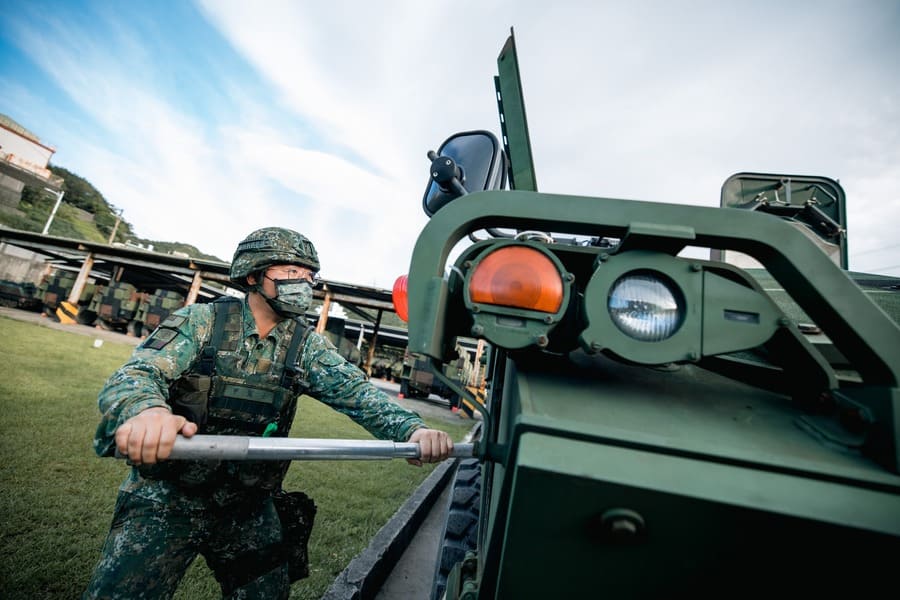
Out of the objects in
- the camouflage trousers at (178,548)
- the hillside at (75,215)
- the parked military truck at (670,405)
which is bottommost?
the camouflage trousers at (178,548)

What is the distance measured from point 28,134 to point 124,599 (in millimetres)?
80686

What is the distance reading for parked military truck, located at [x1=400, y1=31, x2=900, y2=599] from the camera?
68 cm

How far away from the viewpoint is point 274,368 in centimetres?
218

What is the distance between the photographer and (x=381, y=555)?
2643 millimetres

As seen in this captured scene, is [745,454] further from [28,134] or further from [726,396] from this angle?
[28,134]

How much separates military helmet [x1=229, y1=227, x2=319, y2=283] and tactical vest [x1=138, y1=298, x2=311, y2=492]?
225mm

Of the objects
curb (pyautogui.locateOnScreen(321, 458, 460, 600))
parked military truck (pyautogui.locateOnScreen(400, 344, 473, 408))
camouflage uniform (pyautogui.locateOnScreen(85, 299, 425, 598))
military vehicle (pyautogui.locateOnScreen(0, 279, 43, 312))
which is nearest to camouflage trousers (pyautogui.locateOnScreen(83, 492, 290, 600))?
camouflage uniform (pyautogui.locateOnScreen(85, 299, 425, 598))

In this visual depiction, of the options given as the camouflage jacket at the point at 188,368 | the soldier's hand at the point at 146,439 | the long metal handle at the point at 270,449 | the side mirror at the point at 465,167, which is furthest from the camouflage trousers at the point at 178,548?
the side mirror at the point at 465,167

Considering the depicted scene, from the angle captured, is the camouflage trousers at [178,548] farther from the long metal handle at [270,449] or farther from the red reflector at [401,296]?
the red reflector at [401,296]

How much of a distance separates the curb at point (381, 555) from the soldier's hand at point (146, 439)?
152cm

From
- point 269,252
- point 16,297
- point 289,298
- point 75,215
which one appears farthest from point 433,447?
point 75,215

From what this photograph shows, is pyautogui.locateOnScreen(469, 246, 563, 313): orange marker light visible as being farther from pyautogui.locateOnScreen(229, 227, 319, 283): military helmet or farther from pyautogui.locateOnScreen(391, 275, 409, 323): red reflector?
pyautogui.locateOnScreen(229, 227, 319, 283): military helmet

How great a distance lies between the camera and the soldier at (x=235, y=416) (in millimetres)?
1688

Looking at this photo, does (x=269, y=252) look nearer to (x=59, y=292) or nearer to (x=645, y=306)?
(x=645, y=306)
